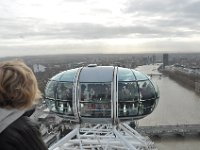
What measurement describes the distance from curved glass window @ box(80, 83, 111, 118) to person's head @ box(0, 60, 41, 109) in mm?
3156

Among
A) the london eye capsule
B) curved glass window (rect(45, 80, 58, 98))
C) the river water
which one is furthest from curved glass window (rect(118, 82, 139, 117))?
the river water

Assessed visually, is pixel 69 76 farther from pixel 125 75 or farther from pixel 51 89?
pixel 125 75

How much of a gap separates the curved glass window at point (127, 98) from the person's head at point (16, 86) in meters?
3.20

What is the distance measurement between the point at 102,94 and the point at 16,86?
3252mm

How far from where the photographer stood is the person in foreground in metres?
1.27

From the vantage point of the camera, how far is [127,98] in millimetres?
4656

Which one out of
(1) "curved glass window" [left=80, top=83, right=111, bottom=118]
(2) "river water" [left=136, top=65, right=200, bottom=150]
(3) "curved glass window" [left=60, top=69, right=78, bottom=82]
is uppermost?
(3) "curved glass window" [left=60, top=69, right=78, bottom=82]

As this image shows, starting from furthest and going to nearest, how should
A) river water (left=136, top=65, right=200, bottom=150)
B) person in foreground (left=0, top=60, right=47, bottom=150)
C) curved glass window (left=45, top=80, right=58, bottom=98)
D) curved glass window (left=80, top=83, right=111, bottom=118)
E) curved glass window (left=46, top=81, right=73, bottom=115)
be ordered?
river water (left=136, top=65, right=200, bottom=150)
curved glass window (left=45, top=80, right=58, bottom=98)
curved glass window (left=46, top=81, right=73, bottom=115)
curved glass window (left=80, top=83, right=111, bottom=118)
person in foreground (left=0, top=60, right=47, bottom=150)

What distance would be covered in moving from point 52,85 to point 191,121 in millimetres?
19071

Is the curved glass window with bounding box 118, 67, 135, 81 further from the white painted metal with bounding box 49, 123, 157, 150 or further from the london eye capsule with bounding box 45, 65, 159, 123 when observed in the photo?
the white painted metal with bounding box 49, 123, 157, 150

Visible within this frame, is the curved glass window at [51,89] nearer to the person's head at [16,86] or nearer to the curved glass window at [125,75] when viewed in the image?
the curved glass window at [125,75]

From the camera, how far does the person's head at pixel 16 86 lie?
135 cm

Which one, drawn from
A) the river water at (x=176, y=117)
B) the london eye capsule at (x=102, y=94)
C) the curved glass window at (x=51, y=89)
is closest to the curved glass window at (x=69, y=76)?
the london eye capsule at (x=102, y=94)

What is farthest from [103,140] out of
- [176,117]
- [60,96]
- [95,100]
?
[176,117]
